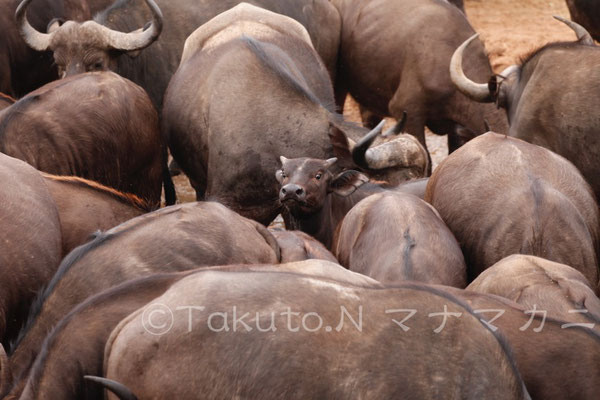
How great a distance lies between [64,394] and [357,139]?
4603 mm

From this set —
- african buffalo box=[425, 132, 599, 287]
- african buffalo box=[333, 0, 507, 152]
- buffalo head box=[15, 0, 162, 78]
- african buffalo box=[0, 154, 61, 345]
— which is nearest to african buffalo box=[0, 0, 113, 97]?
buffalo head box=[15, 0, 162, 78]

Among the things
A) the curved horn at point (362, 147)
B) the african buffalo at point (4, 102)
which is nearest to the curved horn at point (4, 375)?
the curved horn at point (362, 147)

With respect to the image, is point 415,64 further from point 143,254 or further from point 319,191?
point 143,254

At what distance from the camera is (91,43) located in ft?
33.5

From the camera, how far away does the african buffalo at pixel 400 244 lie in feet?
20.9

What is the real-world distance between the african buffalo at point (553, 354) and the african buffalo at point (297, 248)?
1619 millimetres

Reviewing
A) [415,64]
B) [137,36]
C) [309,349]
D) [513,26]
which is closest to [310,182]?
[137,36]

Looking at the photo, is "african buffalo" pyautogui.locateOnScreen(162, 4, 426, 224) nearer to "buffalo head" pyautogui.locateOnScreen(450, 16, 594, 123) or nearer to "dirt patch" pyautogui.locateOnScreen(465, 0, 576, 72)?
"buffalo head" pyautogui.locateOnScreen(450, 16, 594, 123)

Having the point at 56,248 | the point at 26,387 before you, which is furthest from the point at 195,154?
the point at 26,387

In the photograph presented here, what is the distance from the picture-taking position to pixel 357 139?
877 centimetres

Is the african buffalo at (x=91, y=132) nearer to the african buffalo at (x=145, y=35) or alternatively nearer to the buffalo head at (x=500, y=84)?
the african buffalo at (x=145, y=35)

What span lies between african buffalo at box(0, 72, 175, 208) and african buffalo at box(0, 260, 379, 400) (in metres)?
3.39

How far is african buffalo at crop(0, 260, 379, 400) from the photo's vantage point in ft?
15.2

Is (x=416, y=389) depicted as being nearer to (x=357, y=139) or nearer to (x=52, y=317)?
(x=52, y=317)
